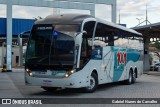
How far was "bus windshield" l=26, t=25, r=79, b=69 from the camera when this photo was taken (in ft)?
50.1

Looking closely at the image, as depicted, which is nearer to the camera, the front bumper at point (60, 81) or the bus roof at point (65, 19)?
the front bumper at point (60, 81)

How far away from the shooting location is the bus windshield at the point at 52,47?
15281 millimetres

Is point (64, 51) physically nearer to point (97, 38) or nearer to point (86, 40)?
point (86, 40)

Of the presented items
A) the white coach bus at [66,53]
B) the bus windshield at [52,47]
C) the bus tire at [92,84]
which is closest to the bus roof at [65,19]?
the white coach bus at [66,53]

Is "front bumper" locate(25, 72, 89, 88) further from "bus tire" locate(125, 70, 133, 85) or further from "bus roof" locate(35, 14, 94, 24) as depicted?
"bus tire" locate(125, 70, 133, 85)

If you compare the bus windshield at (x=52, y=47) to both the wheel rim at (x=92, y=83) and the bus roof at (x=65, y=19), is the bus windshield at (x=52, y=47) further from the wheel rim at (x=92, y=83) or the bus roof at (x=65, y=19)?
the wheel rim at (x=92, y=83)

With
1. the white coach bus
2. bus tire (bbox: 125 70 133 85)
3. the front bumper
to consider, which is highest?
the white coach bus

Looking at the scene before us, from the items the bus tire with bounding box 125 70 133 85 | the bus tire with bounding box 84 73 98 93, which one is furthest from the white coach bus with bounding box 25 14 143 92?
the bus tire with bounding box 125 70 133 85

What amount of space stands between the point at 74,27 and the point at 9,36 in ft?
78.2

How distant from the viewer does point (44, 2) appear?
38312 mm

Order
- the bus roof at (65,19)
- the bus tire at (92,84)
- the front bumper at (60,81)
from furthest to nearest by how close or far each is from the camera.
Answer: the bus tire at (92,84), the bus roof at (65,19), the front bumper at (60,81)

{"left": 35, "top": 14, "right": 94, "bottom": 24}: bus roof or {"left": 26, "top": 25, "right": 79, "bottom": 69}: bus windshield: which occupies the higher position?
{"left": 35, "top": 14, "right": 94, "bottom": 24}: bus roof

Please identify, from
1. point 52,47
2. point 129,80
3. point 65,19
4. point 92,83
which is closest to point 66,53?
point 52,47

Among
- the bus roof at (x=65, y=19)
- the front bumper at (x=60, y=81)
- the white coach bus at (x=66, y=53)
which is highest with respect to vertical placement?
the bus roof at (x=65, y=19)
